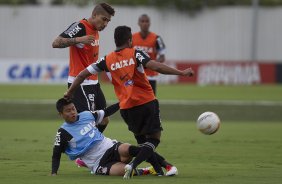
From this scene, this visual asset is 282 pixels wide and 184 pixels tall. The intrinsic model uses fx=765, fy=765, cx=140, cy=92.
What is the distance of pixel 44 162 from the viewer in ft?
42.7

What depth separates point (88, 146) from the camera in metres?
11.0

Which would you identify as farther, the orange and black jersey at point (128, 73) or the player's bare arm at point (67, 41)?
the player's bare arm at point (67, 41)

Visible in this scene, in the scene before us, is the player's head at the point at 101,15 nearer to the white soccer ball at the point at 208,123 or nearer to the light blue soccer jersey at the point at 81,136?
the light blue soccer jersey at the point at 81,136

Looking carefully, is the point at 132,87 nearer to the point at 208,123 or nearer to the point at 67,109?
the point at 67,109

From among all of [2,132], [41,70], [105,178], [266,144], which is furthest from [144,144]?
[41,70]

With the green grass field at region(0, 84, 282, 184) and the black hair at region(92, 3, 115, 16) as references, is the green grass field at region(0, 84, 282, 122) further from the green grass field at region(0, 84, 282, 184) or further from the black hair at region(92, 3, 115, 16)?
the black hair at region(92, 3, 115, 16)

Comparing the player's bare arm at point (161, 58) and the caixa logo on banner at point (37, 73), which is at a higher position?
the player's bare arm at point (161, 58)

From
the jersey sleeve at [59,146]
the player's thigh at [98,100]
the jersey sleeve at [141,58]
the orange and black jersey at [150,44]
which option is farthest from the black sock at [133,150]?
the orange and black jersey at [150,44]

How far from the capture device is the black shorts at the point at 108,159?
11177mm

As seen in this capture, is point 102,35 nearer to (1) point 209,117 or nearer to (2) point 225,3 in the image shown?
(2) point 225,3

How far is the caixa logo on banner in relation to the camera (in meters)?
39.5

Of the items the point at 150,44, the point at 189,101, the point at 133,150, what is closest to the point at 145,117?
the point at 133,150

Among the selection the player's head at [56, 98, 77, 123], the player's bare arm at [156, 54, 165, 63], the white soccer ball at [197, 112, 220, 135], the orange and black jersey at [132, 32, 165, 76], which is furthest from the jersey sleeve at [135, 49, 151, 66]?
the orange and black jersey at [132, 32, 165, 76]

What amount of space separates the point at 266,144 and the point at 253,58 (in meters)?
33.5
